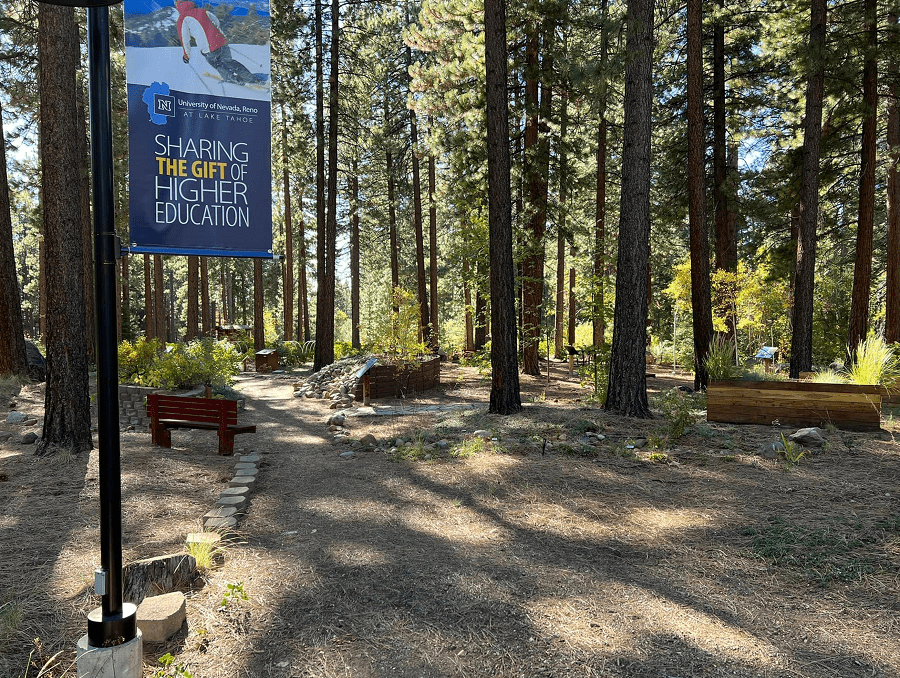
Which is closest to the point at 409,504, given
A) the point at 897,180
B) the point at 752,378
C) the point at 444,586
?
the point at 444,586

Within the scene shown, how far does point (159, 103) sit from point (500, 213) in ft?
15.9

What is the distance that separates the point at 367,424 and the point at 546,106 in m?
8.04

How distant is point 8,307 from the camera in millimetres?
11031

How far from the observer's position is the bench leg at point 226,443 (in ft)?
21.9

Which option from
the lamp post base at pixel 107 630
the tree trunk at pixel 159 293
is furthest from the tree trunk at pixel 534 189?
the tree trunk at pixel 159 293

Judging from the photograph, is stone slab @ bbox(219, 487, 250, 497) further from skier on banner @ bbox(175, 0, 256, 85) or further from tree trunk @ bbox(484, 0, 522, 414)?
tree trunk @ bbox(484, 0, 522, 414)

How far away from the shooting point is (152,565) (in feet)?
9.98

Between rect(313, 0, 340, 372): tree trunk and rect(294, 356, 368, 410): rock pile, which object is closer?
rect(294, 356, 368, 410): rock pile

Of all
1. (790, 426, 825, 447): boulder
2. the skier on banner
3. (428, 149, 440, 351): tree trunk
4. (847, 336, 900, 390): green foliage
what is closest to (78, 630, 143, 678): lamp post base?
the skier on banner

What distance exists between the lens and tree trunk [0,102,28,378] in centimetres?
1097

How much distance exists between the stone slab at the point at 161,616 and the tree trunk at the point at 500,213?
5930 mm

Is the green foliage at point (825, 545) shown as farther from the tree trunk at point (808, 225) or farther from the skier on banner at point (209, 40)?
the tree trunk at point (808, 225)

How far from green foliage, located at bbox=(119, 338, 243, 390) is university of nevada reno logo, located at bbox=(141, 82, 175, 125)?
5.75 m

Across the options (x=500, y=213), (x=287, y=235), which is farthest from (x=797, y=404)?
(x=287, y=235)
